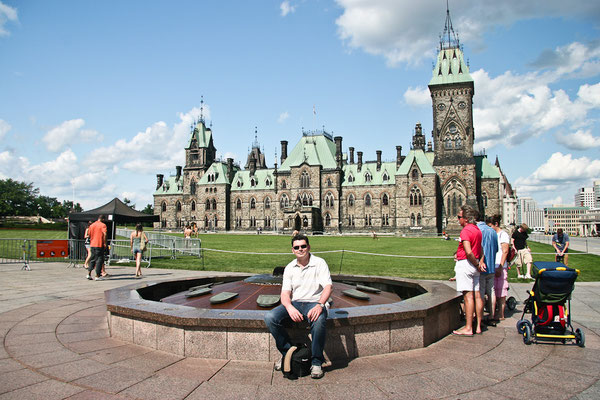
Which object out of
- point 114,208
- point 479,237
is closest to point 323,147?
point 114,208

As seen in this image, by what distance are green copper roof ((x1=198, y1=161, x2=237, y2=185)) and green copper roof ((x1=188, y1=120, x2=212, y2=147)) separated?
5.33m

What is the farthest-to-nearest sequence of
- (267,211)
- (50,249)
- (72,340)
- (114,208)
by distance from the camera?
(267,211) < (114,208) < (50,249) < (72,340)

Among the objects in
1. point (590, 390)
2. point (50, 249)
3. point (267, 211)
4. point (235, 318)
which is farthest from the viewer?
point (267, 211)

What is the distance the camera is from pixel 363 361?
5.49 m

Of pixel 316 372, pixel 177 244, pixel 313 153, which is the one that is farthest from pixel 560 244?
pixel 313 153

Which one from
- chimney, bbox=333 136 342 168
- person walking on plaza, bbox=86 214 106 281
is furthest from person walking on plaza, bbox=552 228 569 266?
chimney, bbox=333 136 342 168

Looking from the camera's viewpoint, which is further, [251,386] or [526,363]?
[526,363]

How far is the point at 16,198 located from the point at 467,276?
11635cm

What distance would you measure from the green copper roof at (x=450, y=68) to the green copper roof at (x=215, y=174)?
132ft

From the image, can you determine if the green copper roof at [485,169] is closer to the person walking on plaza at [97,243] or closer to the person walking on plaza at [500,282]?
the person walking on plaza at [500,282]

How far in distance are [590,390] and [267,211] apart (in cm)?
7296

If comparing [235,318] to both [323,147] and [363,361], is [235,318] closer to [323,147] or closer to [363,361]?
[363,361]

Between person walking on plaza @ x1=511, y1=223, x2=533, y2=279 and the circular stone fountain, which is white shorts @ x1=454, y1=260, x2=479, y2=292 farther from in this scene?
person walking on plaza @ x1=511, y1=223, x2=533, y2=279

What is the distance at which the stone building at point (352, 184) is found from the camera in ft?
210
